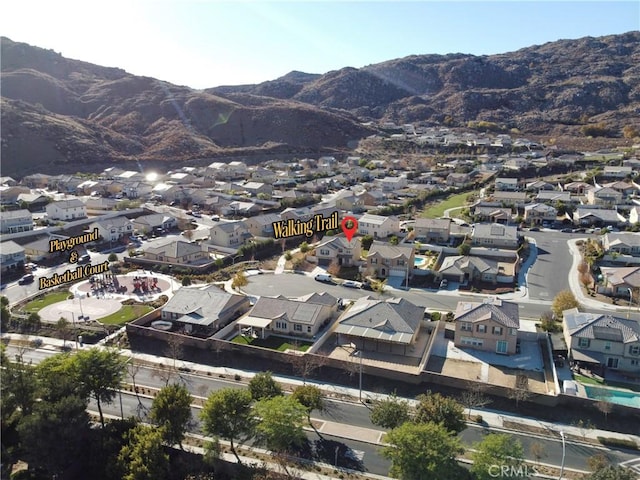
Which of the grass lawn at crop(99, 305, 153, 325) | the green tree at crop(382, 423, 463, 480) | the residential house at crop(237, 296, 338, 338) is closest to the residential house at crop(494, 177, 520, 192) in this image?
the residential house at crop(237, 296, 338, 338)

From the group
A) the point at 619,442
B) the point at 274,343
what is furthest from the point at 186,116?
the point at 619,442

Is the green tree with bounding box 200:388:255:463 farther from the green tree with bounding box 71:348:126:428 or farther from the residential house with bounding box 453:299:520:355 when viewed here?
the residential house with bounding box 453:299:520:355

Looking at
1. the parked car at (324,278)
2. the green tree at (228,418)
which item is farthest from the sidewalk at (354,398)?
the parked car at (324,278)

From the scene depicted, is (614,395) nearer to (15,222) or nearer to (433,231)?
(433,231)

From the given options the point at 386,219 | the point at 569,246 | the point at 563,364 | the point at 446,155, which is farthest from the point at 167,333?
the point at 446,155

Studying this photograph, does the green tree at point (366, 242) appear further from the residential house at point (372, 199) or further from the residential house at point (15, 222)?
the residential house at point (15, 222)

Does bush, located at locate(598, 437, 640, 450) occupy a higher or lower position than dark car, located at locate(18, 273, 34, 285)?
lower
